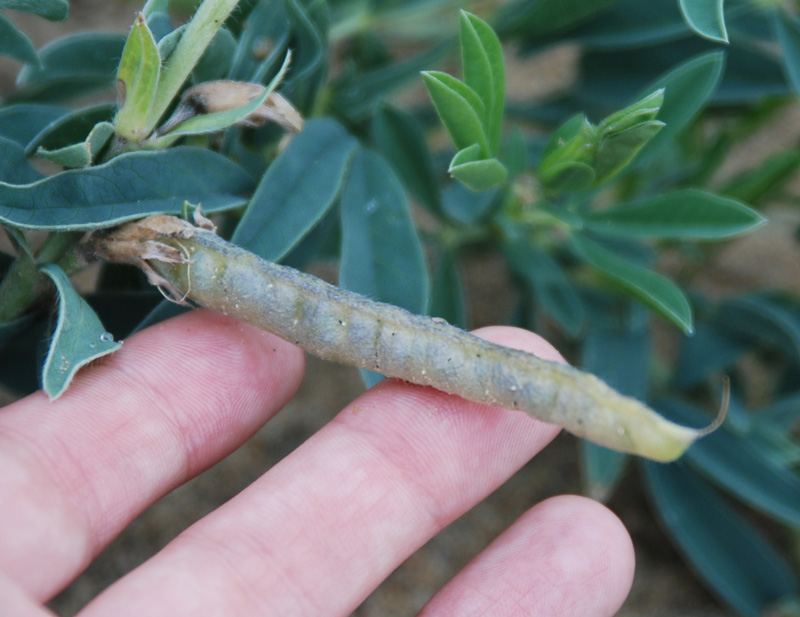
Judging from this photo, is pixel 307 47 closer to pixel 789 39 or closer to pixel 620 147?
pixel 620 147

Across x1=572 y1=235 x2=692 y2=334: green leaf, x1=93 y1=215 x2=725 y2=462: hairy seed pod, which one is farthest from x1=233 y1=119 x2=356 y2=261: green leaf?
x1=572 y1=235 x2=692 y2=334: green leaf

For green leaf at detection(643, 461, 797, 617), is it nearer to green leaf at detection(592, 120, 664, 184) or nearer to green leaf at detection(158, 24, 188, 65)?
green leaf at detection(592, 120, 664, 184)

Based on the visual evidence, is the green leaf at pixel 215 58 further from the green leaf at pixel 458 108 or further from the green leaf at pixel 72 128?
the green leaf at pixel 458 108

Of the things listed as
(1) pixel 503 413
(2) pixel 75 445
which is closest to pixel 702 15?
(1) pixel 503 413

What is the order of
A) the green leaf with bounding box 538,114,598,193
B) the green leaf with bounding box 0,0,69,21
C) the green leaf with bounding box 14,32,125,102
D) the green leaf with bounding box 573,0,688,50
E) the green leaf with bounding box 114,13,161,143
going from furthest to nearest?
the green leaf with bounding box 573,0,688,50 → the green leaf with bounding box 14,32,125,102 → the green leaf with bounding box 538,114,598,193 → the green leaf with bounding box 0,0,69,21 → the green leaf with bounding box 114,13,161,143

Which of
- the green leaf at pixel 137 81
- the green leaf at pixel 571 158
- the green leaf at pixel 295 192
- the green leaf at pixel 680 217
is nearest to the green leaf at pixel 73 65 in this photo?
the green leaf at pixel 137 81

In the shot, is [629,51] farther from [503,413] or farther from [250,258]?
[250,258]
